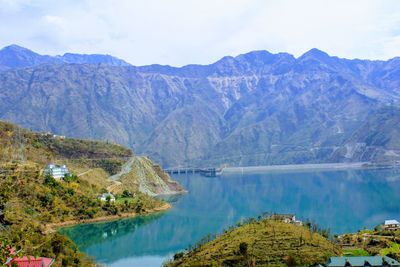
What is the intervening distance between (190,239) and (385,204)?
106ft

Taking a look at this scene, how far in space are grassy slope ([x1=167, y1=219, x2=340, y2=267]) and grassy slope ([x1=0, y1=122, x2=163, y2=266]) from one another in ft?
25.5

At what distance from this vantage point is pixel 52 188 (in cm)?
5459

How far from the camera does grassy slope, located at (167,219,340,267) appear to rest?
25750 mm

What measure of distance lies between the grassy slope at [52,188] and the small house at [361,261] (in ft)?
45.9

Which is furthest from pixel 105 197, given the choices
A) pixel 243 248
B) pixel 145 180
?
pixel 243 248

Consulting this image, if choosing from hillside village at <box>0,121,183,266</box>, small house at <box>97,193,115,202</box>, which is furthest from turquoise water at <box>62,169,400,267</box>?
small house at <box>97,193,115,202</box>

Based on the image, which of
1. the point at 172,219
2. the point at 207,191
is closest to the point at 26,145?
the point at 172,219

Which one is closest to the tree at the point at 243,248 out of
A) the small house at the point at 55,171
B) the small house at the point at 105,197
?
the small house at the point at 105,197

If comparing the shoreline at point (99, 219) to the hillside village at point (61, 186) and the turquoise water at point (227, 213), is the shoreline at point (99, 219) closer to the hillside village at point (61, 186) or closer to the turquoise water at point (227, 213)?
the hillside village at point (61, 186)

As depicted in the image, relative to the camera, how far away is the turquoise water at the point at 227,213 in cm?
4484

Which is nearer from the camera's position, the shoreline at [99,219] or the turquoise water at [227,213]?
the turquoise water at [227,213]

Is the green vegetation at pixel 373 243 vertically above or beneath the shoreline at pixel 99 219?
above

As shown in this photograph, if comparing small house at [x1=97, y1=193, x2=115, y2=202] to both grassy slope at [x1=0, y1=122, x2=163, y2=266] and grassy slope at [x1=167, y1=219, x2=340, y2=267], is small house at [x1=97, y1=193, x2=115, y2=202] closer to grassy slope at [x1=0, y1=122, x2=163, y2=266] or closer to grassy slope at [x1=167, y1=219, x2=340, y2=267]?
grassy slope at [x1=0, y1=122, x2=163, y2=266]

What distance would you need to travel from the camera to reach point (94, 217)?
55406mm
